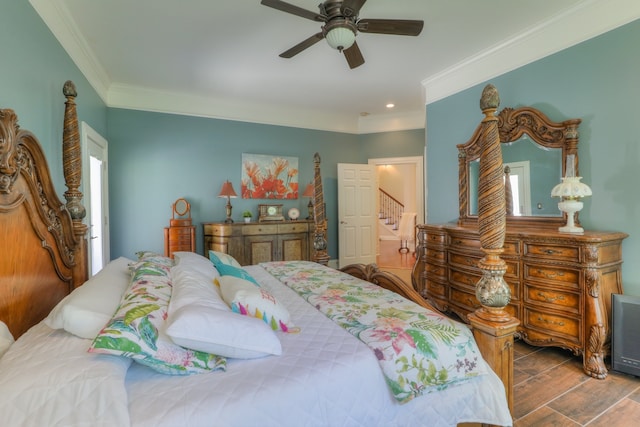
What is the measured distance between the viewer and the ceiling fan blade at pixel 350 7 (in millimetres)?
1874

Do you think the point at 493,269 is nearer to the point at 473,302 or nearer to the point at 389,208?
the point at 473,302

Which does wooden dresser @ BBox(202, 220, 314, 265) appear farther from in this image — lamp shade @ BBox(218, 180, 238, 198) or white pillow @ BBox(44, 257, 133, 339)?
white pillow @ BBox(44, 257, 133, 339)

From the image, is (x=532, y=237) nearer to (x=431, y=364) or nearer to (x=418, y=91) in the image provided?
(x=431, y=364)

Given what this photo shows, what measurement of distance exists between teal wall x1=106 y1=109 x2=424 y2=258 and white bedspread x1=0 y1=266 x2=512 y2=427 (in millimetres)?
3460

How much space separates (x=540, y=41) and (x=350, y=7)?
2.08 metres

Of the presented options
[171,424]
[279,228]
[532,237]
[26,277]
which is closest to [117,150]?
[279,228]

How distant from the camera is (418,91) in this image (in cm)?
436

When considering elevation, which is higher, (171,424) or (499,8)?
(499,8)

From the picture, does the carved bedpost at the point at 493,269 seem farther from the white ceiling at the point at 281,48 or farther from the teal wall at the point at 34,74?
the teal wall at the point at 34,74

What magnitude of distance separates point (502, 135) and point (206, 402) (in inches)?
131

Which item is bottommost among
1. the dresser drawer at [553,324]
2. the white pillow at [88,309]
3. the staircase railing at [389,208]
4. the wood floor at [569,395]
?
the wood floor at [569,395]

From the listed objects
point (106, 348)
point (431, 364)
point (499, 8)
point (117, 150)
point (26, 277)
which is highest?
point (499, 8)

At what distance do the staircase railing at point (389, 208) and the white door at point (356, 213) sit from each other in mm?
4409

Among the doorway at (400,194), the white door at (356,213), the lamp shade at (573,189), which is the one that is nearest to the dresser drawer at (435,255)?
the lamp shade at (573,189)
